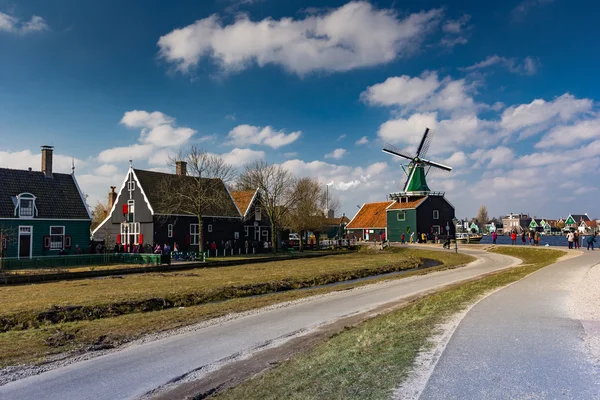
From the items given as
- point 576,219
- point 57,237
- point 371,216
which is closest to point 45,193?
point 57,237

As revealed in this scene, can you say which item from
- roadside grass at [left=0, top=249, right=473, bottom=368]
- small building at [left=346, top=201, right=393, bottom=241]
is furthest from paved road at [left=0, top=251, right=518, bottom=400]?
small building at [left=346, top=201, right=393, bottom=241]

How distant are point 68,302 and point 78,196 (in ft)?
84.7

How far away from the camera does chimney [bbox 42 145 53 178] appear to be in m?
41.2

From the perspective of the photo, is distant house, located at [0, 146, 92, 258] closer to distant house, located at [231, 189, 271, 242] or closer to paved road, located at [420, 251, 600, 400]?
distant house, located at [231, 189, 271, 242]

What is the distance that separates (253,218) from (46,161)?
23.2 meters

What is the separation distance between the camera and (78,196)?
4222 centimetres

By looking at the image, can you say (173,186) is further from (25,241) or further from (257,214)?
(25,241)

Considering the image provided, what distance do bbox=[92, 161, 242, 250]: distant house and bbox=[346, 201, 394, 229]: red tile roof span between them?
103 ft

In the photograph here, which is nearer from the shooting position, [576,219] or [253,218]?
[253,218]

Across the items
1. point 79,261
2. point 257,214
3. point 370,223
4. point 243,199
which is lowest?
point 79,261

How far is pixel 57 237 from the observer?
3947 centimetres

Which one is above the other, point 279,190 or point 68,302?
point 279,190

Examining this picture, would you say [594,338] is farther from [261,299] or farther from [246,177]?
[246,177]

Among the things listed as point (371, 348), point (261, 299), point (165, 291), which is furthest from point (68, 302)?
point (371, 348)
